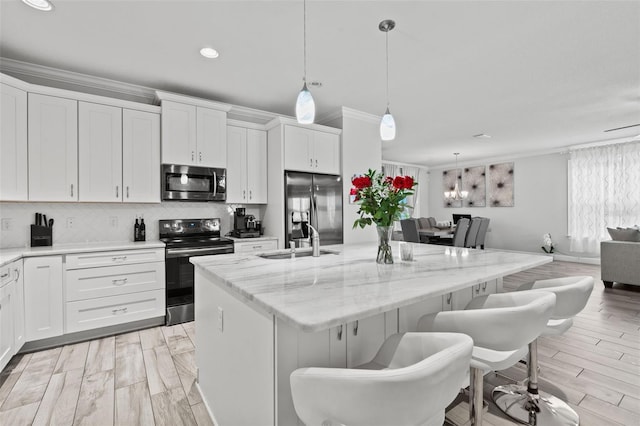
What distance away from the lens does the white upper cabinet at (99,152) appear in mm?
3131

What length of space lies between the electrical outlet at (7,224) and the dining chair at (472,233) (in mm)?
7024

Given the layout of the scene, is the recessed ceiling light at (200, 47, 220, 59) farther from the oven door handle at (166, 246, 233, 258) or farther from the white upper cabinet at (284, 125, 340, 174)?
the oven door handle at (166, 246, 233, 258)

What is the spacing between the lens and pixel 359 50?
9.18ft

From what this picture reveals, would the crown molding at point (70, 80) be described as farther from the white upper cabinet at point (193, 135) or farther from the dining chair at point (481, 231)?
the dining chair at point (481, 231)

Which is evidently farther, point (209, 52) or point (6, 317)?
point (209, 52)

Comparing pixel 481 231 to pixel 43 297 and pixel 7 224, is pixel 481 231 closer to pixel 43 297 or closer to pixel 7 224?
pixel 43 297

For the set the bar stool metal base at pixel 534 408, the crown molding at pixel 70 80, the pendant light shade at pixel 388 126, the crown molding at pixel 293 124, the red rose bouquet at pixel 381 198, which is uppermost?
the crown molding at pixel 70 80

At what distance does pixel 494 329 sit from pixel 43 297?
353 centimetres

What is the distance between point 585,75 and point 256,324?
169 inches

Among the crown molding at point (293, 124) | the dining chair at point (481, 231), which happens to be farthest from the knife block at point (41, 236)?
the dining chair at point (481, 231)

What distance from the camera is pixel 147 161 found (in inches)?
136

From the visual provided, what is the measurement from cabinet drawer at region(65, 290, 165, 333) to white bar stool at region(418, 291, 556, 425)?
2.91 metres

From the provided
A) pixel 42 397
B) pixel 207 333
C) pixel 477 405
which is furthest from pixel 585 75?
pixel 42 397

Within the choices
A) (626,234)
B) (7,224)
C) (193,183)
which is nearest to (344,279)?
(193,183)
